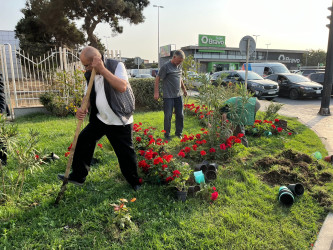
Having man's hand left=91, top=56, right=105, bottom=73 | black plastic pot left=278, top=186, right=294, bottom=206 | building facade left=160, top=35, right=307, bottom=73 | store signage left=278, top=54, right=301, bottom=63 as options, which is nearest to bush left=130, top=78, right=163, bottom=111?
black plastic pot left=278, top=186, right=294, bottom=206

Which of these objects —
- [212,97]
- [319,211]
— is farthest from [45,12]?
[319,211]

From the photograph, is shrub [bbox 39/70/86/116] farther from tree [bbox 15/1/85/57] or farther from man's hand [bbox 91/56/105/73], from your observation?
tree [bbox 15/1/85/57]

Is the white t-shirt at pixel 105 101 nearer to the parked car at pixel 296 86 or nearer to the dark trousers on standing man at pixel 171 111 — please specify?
the dark trousers on standing man at pixel 171 111

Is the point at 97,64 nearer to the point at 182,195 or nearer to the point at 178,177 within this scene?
the point at 178,177

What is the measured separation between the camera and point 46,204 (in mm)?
2824

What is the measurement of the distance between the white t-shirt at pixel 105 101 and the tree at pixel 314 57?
2822 inches

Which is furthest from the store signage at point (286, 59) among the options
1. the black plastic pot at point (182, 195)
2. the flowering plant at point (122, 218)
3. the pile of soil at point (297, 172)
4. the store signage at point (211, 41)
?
the flowering plant at point (122, 218)

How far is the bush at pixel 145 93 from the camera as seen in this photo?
9641mm

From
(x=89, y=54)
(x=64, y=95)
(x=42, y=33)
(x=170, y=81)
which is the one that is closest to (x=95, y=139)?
(x=89, y=54)

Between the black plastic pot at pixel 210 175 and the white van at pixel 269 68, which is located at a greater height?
the white van at pixel 269 68

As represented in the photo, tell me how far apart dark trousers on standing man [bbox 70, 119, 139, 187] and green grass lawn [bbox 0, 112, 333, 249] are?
1.12ft

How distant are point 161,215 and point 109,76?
1576 mm

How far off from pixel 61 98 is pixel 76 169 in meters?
5.78

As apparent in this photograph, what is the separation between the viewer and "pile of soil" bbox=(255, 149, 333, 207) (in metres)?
3.54
